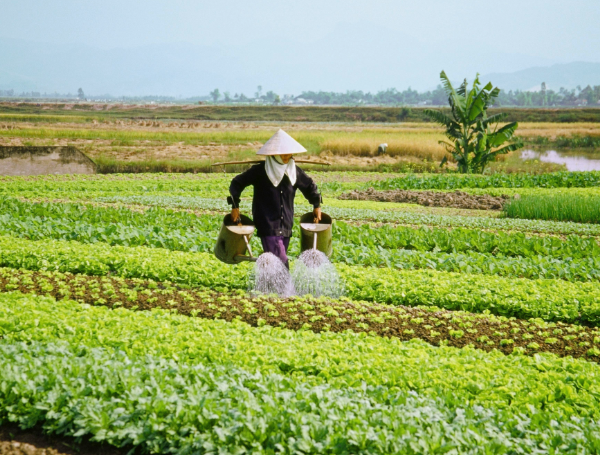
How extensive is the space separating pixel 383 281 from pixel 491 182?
17.1 metres

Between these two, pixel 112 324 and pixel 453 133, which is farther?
pixel 453 133

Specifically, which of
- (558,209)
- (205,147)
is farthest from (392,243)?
(205,147)

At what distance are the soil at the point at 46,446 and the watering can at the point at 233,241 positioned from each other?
3405 millimetres

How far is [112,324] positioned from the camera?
20.5ft

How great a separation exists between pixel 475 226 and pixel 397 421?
11741 millimetres

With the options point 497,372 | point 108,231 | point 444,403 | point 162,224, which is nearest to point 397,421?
point 444,403

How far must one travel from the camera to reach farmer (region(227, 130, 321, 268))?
742 cm

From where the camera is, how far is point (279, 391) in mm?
4660

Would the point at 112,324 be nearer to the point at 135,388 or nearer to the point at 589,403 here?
the point at 135,388

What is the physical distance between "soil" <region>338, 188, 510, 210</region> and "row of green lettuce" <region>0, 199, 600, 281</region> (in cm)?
743

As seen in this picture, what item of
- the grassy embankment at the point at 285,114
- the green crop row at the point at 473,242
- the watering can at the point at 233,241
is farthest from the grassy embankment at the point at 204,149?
the grassy embankment at the point at 285,114

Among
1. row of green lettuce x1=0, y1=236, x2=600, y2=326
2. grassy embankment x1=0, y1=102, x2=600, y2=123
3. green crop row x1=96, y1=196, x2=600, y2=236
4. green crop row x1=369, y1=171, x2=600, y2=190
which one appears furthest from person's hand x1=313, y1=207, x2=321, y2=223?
grassy embankment x1=0, y1=102, x2=600, y2=123

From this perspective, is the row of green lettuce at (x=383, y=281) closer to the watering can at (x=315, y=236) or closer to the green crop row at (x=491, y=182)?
the watering can at (x=315, y=236)

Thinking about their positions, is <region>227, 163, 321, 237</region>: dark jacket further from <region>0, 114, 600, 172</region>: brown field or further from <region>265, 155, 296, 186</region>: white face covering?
<region>0, 114, 600, 172</region>: brown field
